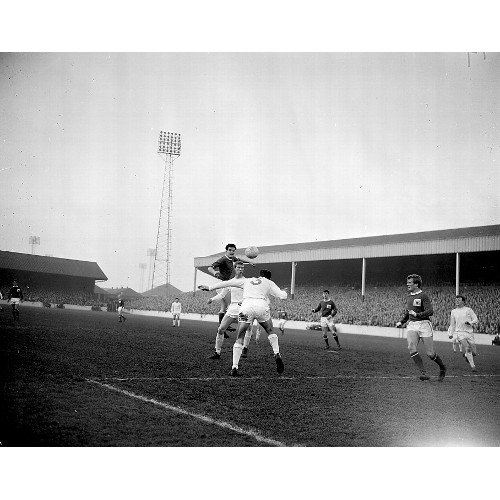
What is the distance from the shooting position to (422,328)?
7.59 metres

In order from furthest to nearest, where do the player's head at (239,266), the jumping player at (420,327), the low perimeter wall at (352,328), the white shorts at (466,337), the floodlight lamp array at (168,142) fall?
the low perimeter wall at (352,328) < the white shorts at (466,337) < the floodlight lamp array at (168,142) < the player's head at (239,266) < the jumping player at (420,327)

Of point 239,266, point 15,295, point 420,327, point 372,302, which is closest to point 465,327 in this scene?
point 420,327

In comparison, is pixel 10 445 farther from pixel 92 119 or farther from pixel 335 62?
pixel 335 62

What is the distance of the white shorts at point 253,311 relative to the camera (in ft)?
22.6

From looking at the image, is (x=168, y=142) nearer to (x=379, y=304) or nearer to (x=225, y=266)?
(x=225, y=266)

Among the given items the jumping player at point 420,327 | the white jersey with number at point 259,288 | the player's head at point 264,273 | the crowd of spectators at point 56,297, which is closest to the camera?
the white jersey with number at point 259,288

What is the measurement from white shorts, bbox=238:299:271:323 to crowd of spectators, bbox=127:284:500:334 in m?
9.39

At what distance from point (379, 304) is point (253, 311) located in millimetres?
16379

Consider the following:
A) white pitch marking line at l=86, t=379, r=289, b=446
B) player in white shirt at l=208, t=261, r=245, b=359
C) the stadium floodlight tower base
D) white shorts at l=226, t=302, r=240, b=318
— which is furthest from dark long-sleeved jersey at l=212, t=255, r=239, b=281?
white pitch marking line at l=86, t=379, r=289, b=446

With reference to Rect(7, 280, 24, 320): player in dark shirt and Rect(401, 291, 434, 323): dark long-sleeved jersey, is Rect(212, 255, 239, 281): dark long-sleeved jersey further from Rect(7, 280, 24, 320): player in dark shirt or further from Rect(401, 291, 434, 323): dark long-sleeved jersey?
Rect(7, 280, 24, 320): player in dark shirt

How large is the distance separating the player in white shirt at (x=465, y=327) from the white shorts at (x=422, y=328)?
2581 millimetres

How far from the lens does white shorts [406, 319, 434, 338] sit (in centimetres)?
753

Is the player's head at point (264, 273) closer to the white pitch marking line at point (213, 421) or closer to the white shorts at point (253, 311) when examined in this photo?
the white shorts at point (253, 311)

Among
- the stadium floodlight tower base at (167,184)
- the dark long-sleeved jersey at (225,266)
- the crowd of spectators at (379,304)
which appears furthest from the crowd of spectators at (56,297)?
the dark long-sleeved jersey at (225,266)
